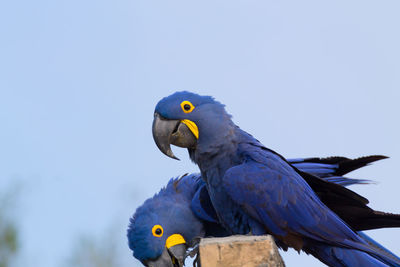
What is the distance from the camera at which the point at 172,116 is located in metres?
3.89

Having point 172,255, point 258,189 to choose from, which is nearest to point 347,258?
point 258,189

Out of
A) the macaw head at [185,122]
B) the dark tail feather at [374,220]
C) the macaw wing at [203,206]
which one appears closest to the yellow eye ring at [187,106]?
the macaw head at [185,122]

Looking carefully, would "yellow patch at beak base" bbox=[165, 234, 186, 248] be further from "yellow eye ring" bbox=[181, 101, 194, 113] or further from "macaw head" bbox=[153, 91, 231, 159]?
"yellow eye ring" bbox=[181, 101, 194, 113]

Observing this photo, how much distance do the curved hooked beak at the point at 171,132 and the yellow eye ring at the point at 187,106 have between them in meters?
0.07

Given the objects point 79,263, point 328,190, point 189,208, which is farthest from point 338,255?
point 79,263

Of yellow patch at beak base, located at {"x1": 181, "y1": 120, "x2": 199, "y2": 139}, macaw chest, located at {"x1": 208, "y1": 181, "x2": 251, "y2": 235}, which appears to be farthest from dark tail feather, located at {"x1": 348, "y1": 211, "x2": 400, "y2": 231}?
yellow patch at beak base, located at {"x1": 181, "y1": 120, "x2": 199, "y2": 139}

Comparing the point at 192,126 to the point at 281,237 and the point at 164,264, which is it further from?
the point at 164,264

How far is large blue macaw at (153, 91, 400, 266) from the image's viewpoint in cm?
361

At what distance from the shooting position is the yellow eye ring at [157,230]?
15.4 feet

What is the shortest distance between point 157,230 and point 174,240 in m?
0.16

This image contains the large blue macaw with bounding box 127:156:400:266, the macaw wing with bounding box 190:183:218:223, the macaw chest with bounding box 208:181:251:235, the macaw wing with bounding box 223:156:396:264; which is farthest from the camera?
the large blue macaw with bounding box 127:156:400:266

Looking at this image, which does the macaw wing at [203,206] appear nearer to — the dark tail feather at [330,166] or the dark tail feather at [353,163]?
the dark tail feather at [330,166]

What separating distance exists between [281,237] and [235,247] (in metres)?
1.49

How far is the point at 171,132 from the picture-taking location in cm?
391
